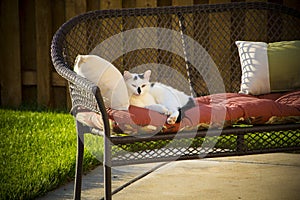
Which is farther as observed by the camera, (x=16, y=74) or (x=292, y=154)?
(x=16, y=74)

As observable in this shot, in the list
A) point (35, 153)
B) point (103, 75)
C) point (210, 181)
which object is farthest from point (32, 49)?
point (103, 75)

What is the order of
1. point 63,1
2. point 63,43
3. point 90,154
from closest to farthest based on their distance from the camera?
point 63,43 < point 90,154 < point 63,1

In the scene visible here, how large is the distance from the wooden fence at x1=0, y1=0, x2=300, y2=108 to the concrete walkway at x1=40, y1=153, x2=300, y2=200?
2280 millimetres

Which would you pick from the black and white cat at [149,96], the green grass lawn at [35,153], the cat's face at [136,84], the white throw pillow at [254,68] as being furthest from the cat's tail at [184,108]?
the green grass lawn at [35,153]

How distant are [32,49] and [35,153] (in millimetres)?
2393

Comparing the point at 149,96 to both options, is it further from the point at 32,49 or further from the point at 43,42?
the point at 32,49

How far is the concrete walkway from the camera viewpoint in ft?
10.7

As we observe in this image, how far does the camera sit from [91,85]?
2.69 m

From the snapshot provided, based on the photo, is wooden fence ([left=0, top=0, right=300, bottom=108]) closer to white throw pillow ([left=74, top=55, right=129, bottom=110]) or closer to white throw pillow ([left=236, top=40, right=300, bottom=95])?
white throw pillow ([left=236, top=40, right=300, bottom=95])

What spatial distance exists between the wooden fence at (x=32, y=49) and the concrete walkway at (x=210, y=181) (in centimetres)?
228

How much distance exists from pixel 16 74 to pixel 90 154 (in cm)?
228

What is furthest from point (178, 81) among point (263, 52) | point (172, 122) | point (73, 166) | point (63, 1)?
point (63, 1)

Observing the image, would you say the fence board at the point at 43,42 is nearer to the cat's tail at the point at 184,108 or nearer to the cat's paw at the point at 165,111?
the cat's tail at the point at 184,108

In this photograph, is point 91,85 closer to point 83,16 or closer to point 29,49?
point 83,16
